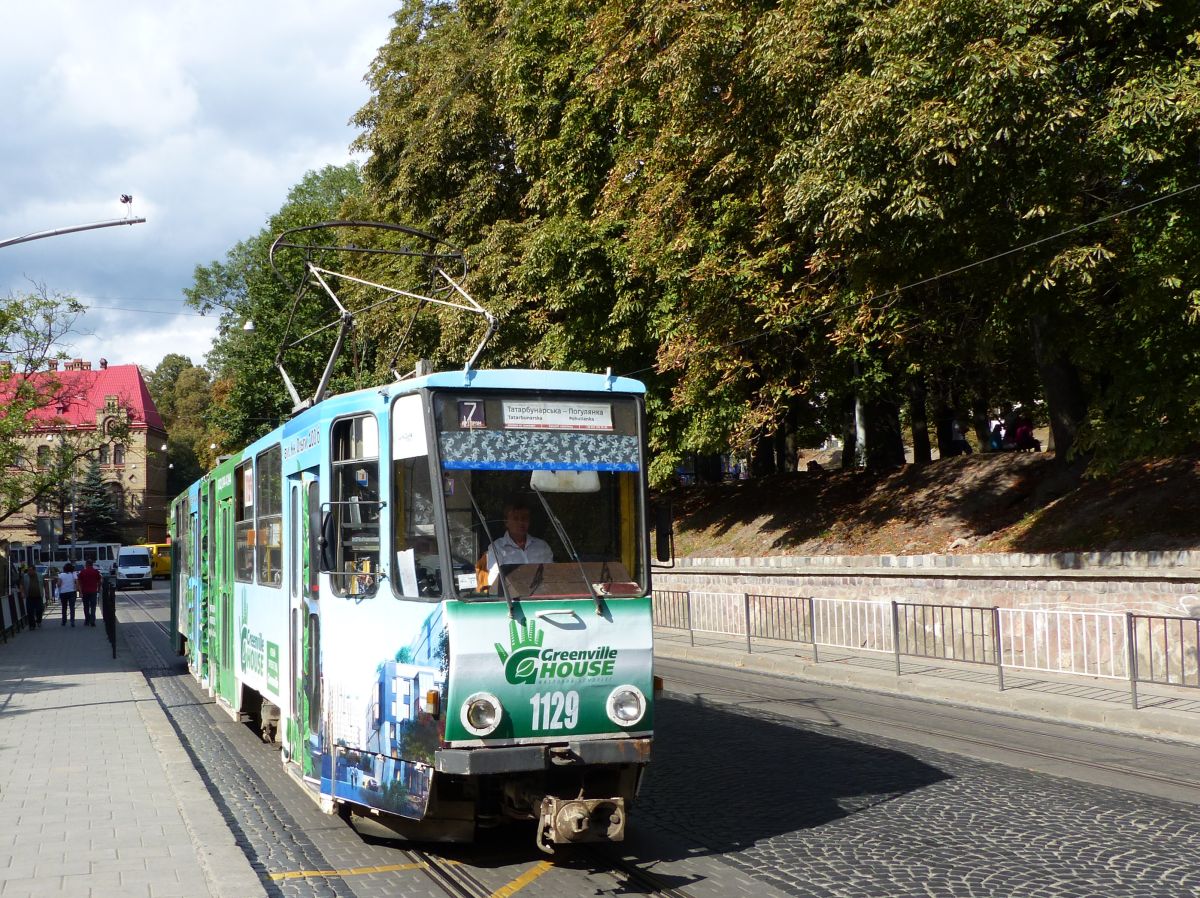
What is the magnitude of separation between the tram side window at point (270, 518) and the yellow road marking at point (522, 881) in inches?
136

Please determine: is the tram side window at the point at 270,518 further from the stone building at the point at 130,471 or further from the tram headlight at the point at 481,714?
the stone building at the point at 130,471

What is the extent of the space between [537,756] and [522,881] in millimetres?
665

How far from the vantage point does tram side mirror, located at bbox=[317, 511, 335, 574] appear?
24.5 ft

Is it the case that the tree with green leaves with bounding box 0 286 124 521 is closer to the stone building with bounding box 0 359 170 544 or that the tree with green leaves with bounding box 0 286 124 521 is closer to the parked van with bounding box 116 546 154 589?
the parked van with bounding box 116 546 154 589

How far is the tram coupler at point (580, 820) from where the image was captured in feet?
21.1

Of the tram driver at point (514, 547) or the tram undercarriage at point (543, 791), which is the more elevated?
the tram driver at point (514, 547)

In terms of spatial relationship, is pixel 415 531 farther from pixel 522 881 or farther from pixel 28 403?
pixel 28 403

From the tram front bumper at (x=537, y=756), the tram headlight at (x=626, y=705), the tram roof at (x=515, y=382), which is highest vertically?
the tram roof at (x=515, y=382)

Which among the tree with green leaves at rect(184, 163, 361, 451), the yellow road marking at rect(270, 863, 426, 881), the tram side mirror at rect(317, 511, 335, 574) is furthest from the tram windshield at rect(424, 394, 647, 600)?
the tree with green leaves at rect(184, 163, 361, 451)

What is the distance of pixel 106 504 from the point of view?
282ft

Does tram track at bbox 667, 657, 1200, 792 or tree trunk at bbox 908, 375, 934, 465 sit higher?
tree trunk at bbox 908, 375, 934, 465

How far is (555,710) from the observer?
670 centimetres

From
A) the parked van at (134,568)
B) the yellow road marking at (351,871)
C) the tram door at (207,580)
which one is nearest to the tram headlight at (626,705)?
the yellow road marking at (351,871)

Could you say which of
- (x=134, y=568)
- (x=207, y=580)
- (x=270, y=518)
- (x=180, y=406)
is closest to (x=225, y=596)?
(x=207, y=580)
